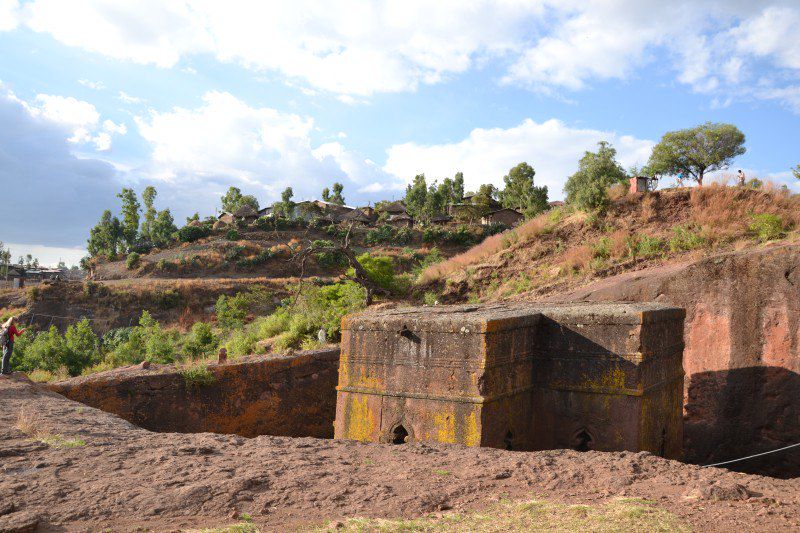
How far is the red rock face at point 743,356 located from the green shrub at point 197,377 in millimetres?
8161

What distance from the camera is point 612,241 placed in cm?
1658

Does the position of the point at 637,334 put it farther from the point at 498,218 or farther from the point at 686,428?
the point at 498,218

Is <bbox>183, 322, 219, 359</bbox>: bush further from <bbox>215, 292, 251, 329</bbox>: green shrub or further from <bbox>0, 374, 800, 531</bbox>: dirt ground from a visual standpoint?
<bbox>0, 374, 800, 531</bbox>: dirt ground

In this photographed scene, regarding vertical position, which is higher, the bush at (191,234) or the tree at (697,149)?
the tree at (697,149)

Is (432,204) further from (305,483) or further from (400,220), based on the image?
(305,483)

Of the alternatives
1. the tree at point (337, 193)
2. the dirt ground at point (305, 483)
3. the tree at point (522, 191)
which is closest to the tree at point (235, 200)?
the tree at point (337, 193)

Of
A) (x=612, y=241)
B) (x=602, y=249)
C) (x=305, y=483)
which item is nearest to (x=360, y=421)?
(x=305, y=483)

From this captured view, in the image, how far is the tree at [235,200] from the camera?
2965 inches

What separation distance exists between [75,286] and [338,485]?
3407 centimetres

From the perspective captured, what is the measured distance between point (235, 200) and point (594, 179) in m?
60.0

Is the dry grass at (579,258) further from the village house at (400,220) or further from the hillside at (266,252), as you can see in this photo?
the village house at (400,220)

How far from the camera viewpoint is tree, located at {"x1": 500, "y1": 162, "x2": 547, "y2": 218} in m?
50.1

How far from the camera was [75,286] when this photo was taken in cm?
3494

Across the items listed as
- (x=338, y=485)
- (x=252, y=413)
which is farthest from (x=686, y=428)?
(x=338, y=485)
